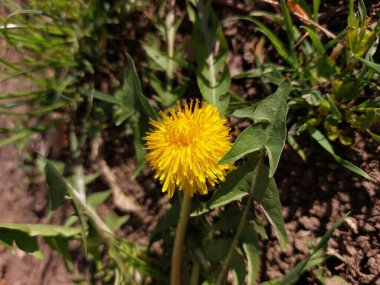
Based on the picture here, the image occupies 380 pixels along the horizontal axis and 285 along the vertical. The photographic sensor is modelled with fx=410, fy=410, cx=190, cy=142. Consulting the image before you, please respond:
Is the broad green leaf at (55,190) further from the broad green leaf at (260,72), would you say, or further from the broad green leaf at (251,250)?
the broad green leaf at (260,72)

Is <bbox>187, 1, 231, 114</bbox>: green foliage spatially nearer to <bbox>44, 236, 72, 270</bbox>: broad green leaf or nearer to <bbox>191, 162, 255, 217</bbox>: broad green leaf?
<bbox>191, 162, 255, 217</bbox>: broad green leaf

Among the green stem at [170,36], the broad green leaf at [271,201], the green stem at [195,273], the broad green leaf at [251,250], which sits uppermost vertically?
the green stem at [170,36]

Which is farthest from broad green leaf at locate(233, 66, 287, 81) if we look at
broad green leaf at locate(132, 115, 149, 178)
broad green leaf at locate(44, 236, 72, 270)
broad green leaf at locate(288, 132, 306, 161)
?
broad green leaf at locate(44, 236, 72, 270)

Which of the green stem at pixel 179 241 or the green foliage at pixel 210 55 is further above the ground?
the green foliage at pixel 210 55

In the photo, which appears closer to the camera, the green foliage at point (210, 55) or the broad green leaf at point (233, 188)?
the broad green leaf at point (233, 188)

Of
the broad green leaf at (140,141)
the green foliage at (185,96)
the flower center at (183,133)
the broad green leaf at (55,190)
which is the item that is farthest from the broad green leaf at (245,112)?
the broad green leaf at (55,190)

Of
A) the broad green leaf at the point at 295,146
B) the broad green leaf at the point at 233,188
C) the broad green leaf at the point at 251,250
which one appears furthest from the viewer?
the broad green leaf at the point at 295,146

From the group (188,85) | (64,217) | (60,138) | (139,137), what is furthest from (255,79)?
(64,217)

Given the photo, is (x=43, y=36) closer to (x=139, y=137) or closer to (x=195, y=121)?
(x=139, y=137)
